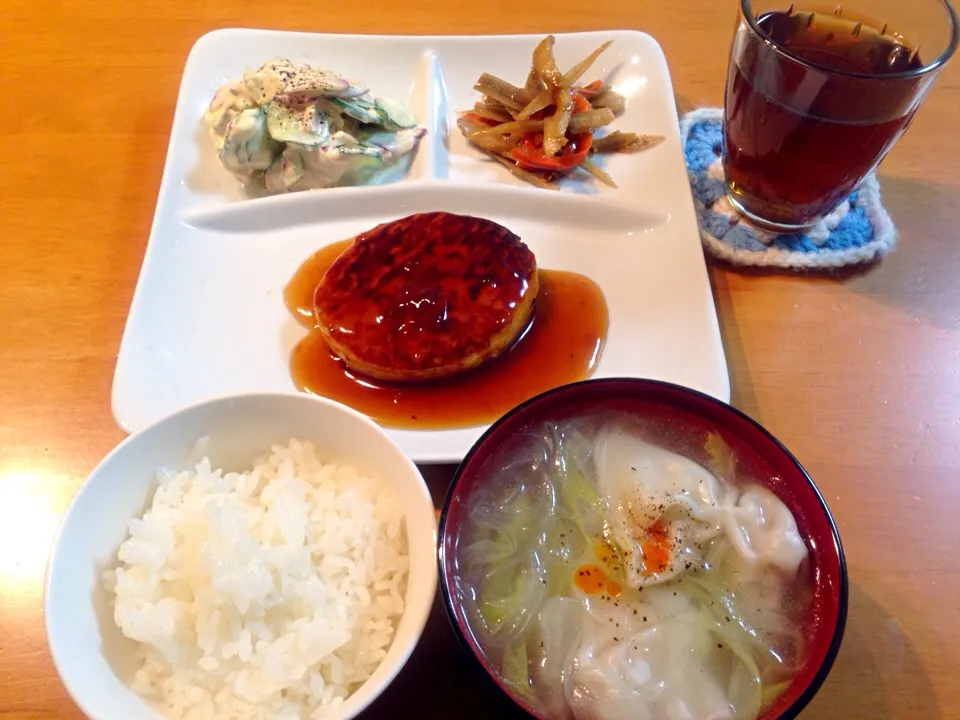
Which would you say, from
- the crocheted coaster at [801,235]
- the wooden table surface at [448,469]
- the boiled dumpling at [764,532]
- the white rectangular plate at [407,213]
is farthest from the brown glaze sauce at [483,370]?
the boiled dumpling at [764,532]

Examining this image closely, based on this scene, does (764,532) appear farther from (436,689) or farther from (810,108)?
(810,108)

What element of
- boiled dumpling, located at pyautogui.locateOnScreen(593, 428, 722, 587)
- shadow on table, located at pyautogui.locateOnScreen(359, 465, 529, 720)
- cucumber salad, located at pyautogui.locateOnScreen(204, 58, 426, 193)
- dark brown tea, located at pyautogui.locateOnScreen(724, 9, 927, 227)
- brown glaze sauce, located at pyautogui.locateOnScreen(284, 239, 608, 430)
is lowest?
shadow on table, located at pyautogui.locateOnScreen(359, 465, 529, 720)

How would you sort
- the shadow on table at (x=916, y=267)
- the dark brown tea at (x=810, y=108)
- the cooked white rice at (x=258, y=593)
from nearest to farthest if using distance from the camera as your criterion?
the cooked white rice at (x=258, y=593), the dark brown tea at (x=810, y=108), the shadow on table at (x=916, y=267)

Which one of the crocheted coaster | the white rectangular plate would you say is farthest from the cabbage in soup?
the crocheted coaster

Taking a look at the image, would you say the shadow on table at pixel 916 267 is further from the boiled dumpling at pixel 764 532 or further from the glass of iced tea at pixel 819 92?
the boiled dumpling at pixel 764 532

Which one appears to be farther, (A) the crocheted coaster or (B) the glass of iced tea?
(A) the crocheted coaster

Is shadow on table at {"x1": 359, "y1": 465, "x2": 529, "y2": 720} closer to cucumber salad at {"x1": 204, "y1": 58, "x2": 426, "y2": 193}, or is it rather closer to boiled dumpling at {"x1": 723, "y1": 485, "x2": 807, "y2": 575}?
boiled dumpling at {"x1": 723, "y1": 485, "x2": 807, "y2": 575}

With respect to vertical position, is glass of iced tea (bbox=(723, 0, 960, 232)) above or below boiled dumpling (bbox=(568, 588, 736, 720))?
above
